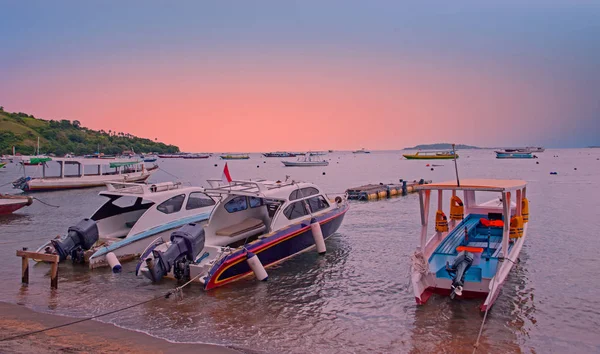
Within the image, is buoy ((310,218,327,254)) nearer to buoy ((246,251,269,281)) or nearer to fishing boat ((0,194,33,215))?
buoy ((246,251,269,281))

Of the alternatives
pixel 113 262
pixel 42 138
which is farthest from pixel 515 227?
pixel 42 138

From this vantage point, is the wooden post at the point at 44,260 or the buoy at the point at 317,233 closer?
the wooden post at the point at 44,260

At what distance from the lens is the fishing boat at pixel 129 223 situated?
14.1 meters

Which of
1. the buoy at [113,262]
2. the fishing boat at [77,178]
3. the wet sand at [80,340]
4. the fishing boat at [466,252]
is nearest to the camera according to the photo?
the wet sand at [80,340]

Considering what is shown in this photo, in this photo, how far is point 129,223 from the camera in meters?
16.4

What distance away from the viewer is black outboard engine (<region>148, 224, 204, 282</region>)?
11586 millimetres

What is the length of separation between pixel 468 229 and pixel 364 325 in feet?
19.4

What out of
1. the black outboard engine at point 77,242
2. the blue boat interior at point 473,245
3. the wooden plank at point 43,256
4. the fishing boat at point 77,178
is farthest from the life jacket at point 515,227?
the fishing boat at point 77,178

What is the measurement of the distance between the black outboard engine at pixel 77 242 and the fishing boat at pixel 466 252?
974 cm

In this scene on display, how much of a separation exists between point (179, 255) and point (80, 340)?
3.43 meters

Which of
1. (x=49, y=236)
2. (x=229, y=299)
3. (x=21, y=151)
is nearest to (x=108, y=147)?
(x=21, y=151)

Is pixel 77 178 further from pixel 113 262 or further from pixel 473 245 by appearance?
pixel 473 245

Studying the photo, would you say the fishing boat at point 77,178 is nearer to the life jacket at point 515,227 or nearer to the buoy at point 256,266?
the buoy at point 256,266

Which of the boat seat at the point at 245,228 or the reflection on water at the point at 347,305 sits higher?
the boat seat at the point at 245,228
